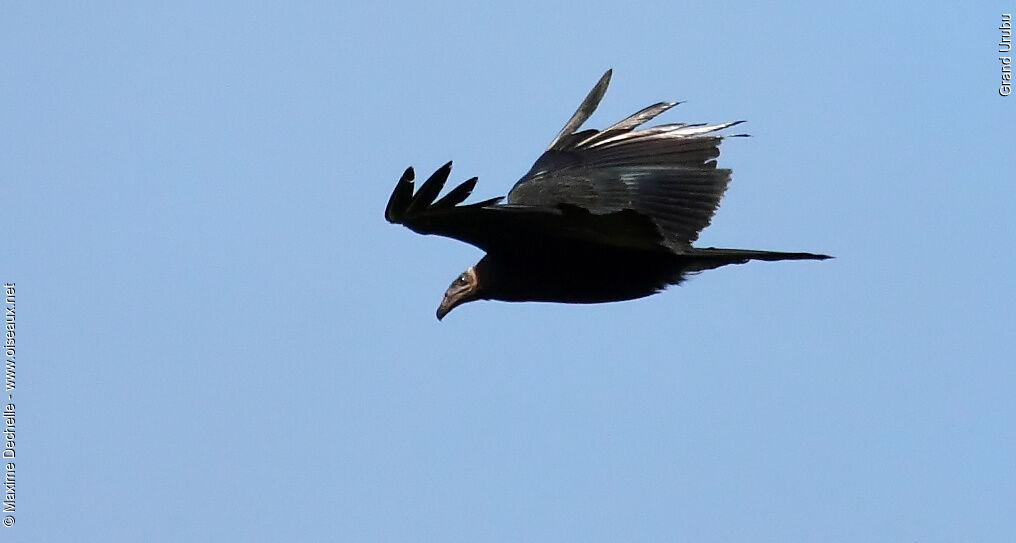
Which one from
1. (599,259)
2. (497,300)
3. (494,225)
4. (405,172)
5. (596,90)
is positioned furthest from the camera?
(596,90)

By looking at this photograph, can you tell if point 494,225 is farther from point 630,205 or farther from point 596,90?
point 596,90

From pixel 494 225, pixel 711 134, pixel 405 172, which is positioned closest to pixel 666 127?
pixel 711 134

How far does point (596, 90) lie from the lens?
444 inches

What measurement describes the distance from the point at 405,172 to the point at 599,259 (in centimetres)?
166

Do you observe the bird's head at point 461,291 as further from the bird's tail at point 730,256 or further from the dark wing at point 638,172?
the bird's tail at point 730,256

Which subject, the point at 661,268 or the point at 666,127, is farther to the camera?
the point at 666,127

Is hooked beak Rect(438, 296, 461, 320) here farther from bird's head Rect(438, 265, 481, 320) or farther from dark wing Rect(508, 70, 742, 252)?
dark wing Rect(508, 70, 742, 252)

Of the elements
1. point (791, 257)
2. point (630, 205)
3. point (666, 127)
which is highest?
point (666, 127)

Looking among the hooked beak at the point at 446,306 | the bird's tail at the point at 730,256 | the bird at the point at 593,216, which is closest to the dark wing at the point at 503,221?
the bird at the point at 593,216

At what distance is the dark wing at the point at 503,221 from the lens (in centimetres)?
752

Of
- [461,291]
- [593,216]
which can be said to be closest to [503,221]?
[593,216]

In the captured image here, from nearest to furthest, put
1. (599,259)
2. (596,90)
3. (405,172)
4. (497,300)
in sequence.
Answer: (405,172) → (599,259) → (497,300) → (596,90)

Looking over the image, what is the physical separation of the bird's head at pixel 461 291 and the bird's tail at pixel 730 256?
1.36 meters

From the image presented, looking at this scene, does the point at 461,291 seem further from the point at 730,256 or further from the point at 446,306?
the point at 730,256
